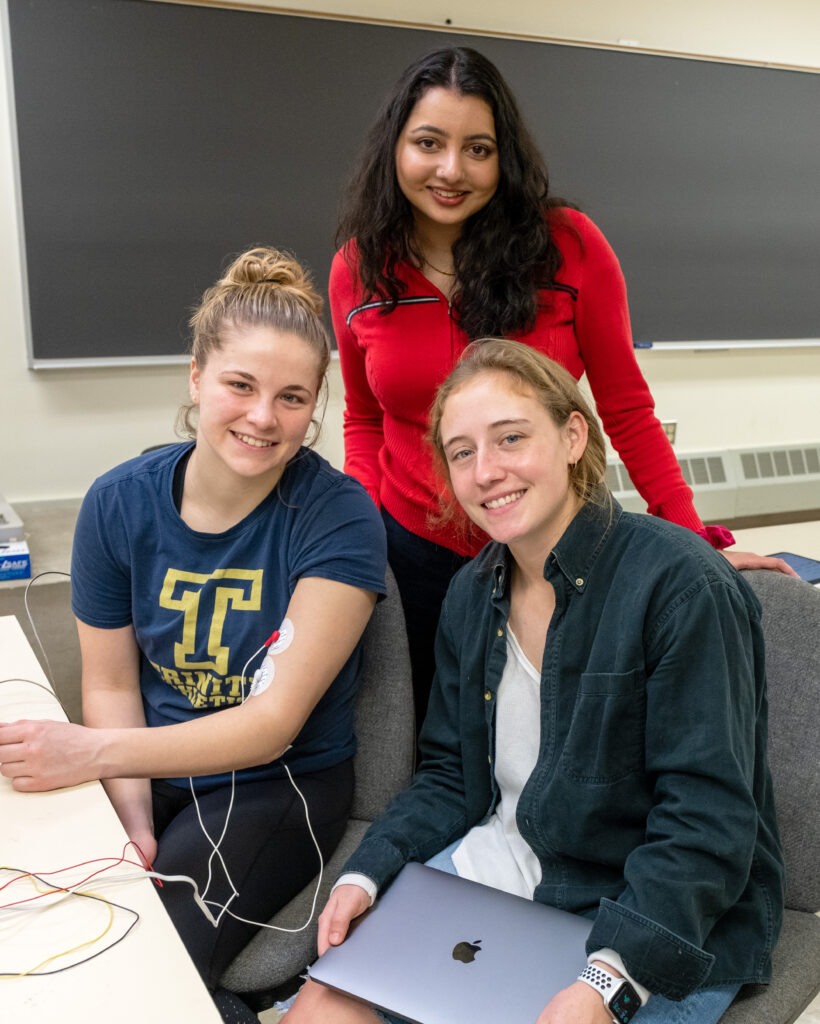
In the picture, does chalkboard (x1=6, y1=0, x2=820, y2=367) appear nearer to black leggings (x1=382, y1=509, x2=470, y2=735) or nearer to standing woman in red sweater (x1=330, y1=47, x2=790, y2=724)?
standing woman in red sweater (x1=330, y1=47, x2=790, y2=724)

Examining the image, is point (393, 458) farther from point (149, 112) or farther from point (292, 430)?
point (149, 112)

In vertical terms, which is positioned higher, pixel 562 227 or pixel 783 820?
pixel 562 227

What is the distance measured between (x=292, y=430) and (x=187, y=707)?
44 centimetres

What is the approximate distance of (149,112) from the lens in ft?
9.87

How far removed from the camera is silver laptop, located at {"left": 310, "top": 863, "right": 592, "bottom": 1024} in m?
0.93

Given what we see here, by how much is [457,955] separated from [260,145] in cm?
286

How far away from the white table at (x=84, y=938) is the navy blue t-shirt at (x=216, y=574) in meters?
0.26

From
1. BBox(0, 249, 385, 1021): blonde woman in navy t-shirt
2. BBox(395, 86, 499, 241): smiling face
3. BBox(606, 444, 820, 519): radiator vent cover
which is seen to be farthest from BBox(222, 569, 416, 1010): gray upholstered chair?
BBox(606, 444, 820, 519): radiator vent cover

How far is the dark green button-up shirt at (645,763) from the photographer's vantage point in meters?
1.00

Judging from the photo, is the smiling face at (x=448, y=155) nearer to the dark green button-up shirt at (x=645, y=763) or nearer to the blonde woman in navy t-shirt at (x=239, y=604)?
the blonde woman in navy t-shirt at (x=239, y=604)

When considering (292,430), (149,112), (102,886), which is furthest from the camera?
(149,112)

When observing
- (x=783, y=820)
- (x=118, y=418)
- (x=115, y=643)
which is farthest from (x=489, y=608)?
(x=118, y=418)

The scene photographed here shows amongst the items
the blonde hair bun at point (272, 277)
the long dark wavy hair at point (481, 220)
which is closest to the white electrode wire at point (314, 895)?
the blonde hair bun at point (272, 277)

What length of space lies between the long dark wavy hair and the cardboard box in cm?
131
